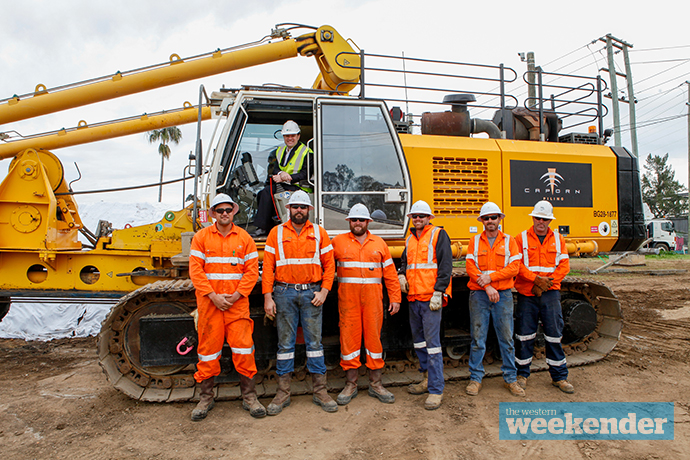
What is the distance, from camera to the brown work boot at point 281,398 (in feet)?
13.4

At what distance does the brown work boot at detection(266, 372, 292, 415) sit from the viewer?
409 centimetres

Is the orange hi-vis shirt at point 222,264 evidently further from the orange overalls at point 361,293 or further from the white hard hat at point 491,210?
the white hard hat at point 491,210

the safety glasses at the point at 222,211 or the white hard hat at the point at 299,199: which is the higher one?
the white hard hat at the point at 299,199

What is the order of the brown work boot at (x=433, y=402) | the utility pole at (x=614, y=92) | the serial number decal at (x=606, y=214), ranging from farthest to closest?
the utility pole at (x=614, y=92)
the serial number decal at (x=606, y=214)
the brown work boot at (x=433, y=402)

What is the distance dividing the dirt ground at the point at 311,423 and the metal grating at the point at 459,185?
2026mm

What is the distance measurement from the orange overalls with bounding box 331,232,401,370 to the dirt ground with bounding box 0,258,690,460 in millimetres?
539

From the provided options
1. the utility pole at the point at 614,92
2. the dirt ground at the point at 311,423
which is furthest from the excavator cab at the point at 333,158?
the utility pole at the point at 614,92

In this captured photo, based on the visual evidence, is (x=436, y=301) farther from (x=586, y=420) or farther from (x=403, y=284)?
(x=586, y=420)

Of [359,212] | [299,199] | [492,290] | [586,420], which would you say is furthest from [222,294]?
[586,420]

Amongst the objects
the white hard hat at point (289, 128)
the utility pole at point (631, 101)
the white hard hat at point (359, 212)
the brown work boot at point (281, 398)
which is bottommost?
the brown work boot at point (281, 398)

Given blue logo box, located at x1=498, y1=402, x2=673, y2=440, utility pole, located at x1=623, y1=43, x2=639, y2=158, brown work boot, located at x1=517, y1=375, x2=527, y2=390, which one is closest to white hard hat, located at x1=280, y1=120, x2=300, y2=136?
blue logo box, located at x1=498, y1=402, x2=673, y2=440

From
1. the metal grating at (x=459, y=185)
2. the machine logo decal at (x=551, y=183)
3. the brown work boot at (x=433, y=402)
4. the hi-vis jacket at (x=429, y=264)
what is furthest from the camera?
the machine logo decal at (x=551, y=183)

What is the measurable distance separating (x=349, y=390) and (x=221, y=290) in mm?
1644

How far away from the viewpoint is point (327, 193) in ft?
15.1
